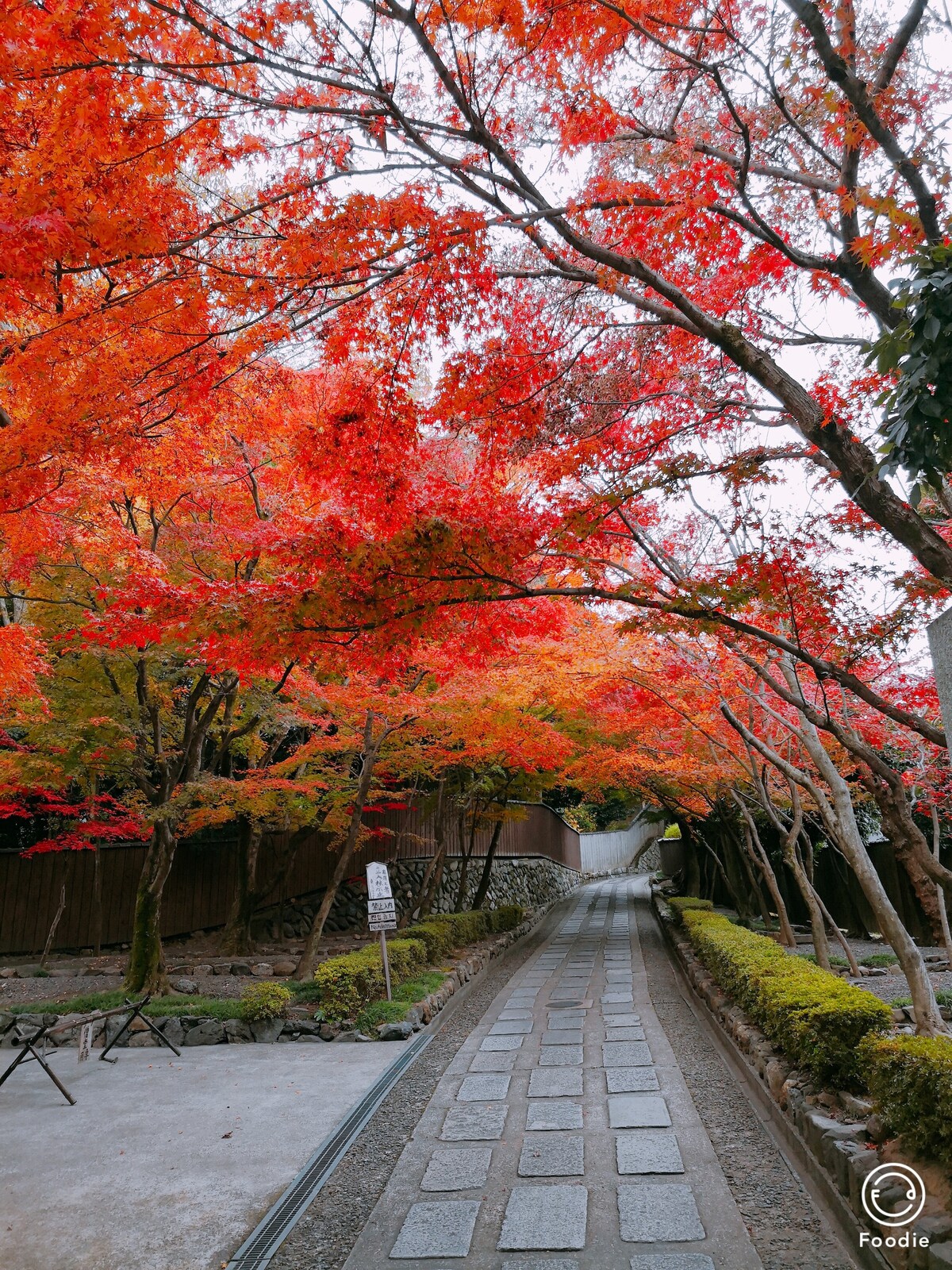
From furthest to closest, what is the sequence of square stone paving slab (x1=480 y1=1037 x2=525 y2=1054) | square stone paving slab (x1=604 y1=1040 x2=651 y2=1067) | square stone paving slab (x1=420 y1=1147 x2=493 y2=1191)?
square stone paving slab (x1=480 y1=1037 x2=525 y2=1054), square stone paving slab (x1=604 y1=1040 x2=651 y2=1067), square stone paving slab (x1=420 y1=1147 x2=493 y2=1191)

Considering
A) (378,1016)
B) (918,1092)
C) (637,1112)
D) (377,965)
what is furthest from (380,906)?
(918,1092)

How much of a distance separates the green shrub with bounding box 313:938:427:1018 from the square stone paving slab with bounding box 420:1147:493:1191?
14.1 feet

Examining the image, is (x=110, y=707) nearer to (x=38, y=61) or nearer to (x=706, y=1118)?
(x=38, y=61)

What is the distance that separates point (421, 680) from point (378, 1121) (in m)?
6.63

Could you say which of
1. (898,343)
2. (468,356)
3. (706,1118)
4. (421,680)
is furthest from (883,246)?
(421,680)

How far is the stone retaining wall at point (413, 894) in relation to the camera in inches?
666

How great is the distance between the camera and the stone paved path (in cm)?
396

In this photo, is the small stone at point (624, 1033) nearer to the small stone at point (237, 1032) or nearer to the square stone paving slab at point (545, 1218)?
the square stone paving slab at point (545, 1218)

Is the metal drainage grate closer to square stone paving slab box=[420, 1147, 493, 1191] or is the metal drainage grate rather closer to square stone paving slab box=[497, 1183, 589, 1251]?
square stone paving slab box=[420, 1147, 493, 1191]

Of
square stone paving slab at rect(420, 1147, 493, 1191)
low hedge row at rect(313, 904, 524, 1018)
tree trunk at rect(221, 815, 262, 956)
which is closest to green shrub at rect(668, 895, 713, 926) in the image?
low hedge row at rect(313, 904, 524, 1018)

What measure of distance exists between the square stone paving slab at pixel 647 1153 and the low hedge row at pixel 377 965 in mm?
4875

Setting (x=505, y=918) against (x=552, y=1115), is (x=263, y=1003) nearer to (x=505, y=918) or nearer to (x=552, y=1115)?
(x=552, y=1115)

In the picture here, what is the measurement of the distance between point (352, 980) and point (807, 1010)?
5783 mm

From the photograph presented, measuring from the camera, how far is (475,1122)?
5910 mm
